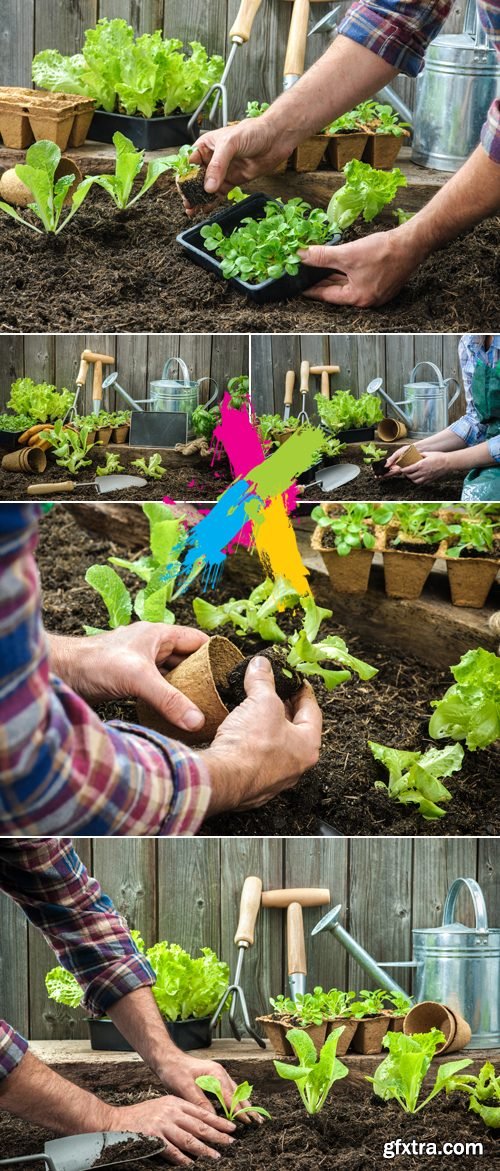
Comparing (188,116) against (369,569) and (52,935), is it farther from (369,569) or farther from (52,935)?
(52,935)

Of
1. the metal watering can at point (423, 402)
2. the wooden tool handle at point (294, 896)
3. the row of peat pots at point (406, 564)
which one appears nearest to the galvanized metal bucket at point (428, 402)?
the metal watering can at point (423, 402)

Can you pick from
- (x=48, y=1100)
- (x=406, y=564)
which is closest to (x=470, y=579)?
(x=406, y=564)

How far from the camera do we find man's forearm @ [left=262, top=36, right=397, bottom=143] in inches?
39.4

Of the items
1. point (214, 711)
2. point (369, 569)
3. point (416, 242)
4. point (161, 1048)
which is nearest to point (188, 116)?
point (416, 242)

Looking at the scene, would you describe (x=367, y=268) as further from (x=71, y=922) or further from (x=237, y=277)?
(x=71, y=922)

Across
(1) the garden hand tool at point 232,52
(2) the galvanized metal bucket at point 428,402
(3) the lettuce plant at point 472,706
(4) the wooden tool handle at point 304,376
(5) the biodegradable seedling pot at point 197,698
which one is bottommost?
(3) the lettuce plant at point 472,706

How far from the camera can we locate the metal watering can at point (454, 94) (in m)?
1.20

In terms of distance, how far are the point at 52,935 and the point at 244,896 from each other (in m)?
0.41

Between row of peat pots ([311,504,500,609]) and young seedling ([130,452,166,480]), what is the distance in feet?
0.80

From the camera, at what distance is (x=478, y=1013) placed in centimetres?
111

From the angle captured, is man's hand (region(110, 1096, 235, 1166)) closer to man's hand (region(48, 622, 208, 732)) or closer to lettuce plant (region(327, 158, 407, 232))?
man's hand (region(48, 622, 208, 732))

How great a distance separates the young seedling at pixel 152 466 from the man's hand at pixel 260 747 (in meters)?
0.16

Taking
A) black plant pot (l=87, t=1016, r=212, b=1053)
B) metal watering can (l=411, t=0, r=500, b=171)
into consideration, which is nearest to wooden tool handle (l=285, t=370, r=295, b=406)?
metal watering can (l=411, t=0, r=500, b=171)

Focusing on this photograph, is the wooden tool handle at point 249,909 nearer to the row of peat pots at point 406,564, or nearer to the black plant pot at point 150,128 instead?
the row of peat pots at point 406,564
